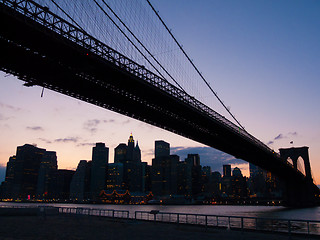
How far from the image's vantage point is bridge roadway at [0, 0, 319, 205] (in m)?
20.0

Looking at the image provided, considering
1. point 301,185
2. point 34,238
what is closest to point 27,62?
point 34,238

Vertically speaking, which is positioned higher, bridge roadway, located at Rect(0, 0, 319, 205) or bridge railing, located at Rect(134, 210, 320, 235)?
bridge roadway, located at Rect(0, 0, 319, 205)

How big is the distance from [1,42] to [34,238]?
14.5 meters

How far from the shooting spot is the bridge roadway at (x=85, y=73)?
65.7 ft

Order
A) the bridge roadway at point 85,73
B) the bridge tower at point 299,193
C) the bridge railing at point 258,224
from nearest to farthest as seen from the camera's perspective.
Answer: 1. the bridge railing at point 258,224
2. the bridge roadway at point 85,73
3. the bridge tower at point 299,193

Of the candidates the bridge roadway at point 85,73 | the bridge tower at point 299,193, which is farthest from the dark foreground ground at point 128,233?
the bridge tower at point 299,193

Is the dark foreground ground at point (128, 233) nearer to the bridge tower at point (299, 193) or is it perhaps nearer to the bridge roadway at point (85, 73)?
the bridge roadway at point (85, 73)

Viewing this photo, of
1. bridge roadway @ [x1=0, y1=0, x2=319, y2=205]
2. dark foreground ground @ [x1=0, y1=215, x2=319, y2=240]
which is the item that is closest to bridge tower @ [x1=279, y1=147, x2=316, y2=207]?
bridge roadway @ [x1=0, y1=0, x2=319, y2=205]

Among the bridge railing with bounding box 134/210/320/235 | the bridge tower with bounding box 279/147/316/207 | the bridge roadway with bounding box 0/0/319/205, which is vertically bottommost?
the bridge railing with bounding box 134/210/320/235

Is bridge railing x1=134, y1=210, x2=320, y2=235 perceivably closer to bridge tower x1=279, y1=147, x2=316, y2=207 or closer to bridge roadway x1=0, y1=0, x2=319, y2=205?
bridge roadway x1=0, y1=0, x2=319, y2=205

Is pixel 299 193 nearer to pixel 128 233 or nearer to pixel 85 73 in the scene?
pixel 85 73

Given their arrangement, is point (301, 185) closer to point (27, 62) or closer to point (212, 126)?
point (212, 126)

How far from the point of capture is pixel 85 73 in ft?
86.5

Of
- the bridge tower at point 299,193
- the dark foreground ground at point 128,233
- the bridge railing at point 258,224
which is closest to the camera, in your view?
the dark foreground ground at point 128,233
